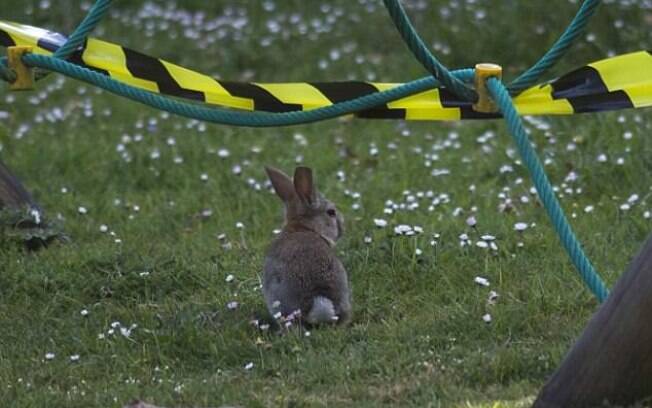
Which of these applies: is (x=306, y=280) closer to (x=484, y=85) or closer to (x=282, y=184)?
(x=282, y=184)

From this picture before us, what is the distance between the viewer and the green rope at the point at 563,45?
14.5 feet

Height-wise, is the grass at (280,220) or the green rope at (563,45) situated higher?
the green rope at (563,45)

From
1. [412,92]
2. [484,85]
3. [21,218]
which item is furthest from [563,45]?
[21,218]

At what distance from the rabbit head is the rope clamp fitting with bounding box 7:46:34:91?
1106mm

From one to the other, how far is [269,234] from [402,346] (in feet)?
5.94

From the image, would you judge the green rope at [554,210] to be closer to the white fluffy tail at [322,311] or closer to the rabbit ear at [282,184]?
the white fluffy tail at [322,311]

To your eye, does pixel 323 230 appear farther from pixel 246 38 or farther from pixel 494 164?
pixel 246 38

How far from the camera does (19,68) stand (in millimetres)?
4801

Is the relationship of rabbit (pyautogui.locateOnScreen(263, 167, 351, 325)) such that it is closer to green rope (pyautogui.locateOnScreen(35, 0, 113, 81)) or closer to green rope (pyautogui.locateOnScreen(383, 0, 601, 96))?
green rope (pyautogui.locateOnScreen(383, 0, 601, 96))

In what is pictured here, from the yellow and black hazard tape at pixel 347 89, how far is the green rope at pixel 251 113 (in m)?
0.35

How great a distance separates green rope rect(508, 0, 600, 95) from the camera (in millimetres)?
4414

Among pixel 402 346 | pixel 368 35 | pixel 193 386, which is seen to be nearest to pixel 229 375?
pixel 193 386

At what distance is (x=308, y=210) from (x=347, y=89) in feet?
1.81

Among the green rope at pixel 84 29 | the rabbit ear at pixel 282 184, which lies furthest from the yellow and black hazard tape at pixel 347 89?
the rabbit ear at pixel 282 184
